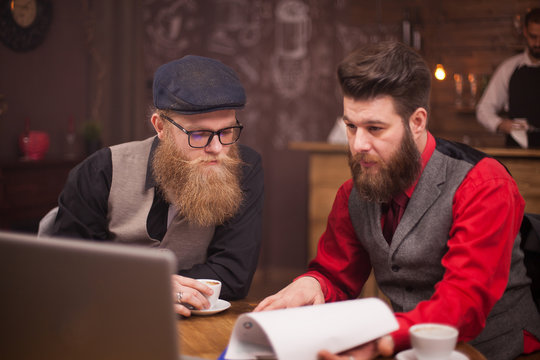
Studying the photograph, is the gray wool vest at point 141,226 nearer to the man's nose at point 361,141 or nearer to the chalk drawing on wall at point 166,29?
the man's nose at point 361,141

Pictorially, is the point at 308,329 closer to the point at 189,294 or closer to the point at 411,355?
the point at 411,355

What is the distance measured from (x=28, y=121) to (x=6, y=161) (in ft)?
1.71

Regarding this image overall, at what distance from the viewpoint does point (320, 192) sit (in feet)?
13.8

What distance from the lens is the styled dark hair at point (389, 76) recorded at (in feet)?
5.19

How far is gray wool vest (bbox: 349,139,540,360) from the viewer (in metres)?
1.63

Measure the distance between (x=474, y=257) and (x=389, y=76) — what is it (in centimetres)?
51

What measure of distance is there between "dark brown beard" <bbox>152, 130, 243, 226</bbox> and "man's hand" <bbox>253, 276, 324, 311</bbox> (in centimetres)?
45

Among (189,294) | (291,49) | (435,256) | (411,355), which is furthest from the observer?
(291,49)

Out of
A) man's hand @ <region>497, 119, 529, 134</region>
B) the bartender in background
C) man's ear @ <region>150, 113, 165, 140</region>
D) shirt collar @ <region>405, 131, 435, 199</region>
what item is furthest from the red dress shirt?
the bartender in background

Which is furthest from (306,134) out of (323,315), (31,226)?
(323,315)

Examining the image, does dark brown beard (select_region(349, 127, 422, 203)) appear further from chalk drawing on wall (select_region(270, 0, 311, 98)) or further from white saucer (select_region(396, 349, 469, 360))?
chalk drawing on wall (select_region(270, 0, 311, 98))

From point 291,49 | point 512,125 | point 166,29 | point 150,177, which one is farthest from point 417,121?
point 166,29

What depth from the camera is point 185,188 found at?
6.42ft

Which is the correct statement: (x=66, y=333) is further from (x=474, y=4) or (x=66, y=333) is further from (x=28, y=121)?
(x=474, y=4)
